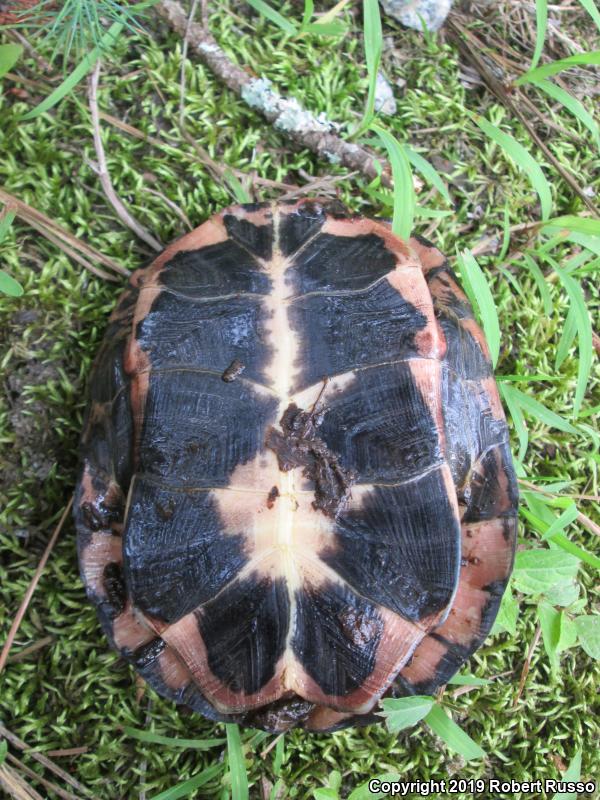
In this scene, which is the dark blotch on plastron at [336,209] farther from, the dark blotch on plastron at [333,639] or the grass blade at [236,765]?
the grass blade at [236,765]

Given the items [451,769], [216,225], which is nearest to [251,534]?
[216,225]

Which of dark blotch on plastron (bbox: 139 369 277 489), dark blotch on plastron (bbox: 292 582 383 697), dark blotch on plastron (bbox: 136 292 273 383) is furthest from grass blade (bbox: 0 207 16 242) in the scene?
dark blotch on plastron (bbox: 292 582 383 697)

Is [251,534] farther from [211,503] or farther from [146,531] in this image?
[146,531]

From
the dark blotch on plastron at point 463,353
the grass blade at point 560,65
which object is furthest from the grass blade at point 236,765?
the grass blade at point 560,65

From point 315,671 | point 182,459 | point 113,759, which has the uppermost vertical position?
point 182,459

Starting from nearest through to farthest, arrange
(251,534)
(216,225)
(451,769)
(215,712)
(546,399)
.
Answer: (251,534) < (215,712) < (216,225) < (451,769) < (546,399)

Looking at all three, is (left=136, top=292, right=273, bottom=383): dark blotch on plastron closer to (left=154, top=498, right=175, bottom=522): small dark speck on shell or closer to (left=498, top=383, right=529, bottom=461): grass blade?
(left=154, top=498, right=175, bottom=522): small dark speck on shell
